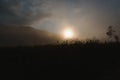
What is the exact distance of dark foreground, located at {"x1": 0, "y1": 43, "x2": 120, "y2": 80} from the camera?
15969mm

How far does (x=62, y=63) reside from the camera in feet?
54.1

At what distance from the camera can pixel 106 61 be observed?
1786 cm

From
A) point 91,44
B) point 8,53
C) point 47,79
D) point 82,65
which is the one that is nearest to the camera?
point 47,79

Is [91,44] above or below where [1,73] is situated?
above

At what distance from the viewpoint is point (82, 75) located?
16312 mm

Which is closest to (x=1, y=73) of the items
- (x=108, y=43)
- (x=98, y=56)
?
(x=98, y=56)

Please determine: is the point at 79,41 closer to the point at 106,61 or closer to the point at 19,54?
the point at 106,61

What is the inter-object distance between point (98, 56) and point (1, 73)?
625cm

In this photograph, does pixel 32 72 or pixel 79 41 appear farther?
pixel 79 41

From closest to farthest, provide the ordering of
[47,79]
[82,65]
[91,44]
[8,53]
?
[47,79] < [82,65] < [8,53] < [91,44]

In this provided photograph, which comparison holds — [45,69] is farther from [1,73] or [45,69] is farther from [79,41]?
Answer: [79,41]

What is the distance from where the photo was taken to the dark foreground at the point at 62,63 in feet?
52.4

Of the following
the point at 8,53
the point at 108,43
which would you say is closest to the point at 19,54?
the point at 8,53

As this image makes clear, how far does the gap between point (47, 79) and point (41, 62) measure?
44.9 inches
